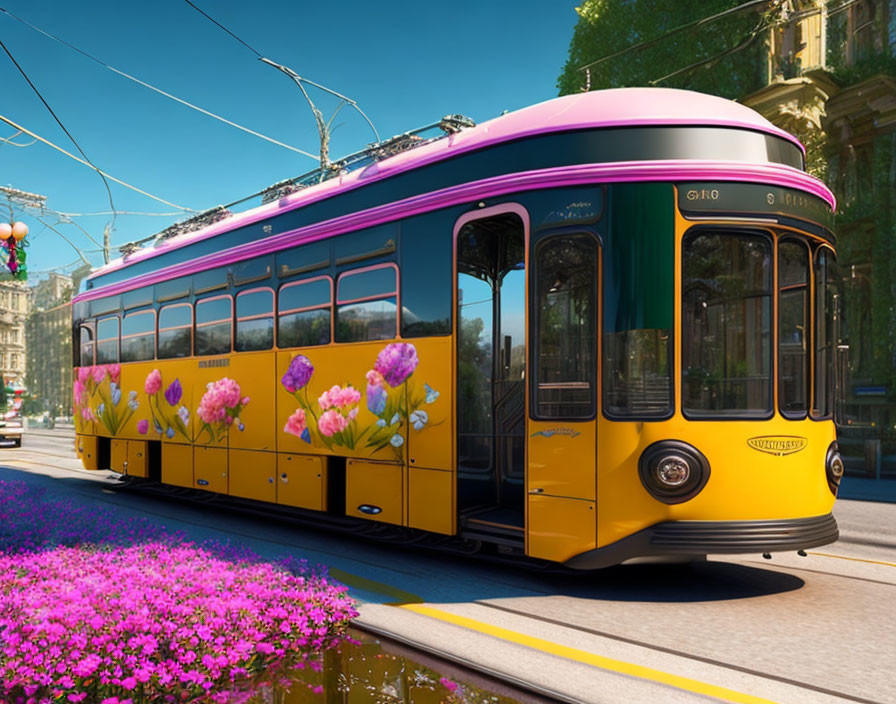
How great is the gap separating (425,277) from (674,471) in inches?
113

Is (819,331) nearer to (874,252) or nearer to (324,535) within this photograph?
(324,535)

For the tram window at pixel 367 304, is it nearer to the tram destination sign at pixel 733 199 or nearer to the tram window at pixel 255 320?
the tram window at pixel 255 320

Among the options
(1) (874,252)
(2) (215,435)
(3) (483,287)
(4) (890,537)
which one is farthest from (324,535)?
(1) (874,252)

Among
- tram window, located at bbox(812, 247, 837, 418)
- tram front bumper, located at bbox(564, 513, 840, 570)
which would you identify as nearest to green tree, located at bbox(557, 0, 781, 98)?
tram window, located at bbox(812, 247, 837, 418)

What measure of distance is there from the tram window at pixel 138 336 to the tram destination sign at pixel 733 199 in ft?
28.3

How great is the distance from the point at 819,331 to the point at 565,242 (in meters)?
2.20

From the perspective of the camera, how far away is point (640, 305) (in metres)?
5.73

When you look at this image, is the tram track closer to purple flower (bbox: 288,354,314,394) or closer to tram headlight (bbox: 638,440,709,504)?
tram headlight (bbox: 638,440,709,504)

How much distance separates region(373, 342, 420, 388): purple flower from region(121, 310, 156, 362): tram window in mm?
5584

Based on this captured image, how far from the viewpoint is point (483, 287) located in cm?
694

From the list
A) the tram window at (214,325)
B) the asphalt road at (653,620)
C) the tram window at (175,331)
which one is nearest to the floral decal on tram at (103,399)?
the tram window at (175,331)

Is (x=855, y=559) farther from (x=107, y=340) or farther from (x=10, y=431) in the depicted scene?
(x=10, y=431)

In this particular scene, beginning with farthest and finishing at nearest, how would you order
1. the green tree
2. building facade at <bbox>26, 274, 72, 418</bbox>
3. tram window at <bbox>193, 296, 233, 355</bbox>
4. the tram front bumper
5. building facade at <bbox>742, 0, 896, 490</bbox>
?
building facade at <bbox>26, 274, 72, 418</bbox>, the green tree, building facade at <bbox>742, 0, 896, 490</bbox>, tram window at <bbox>193, 296, 233, 355</bbox>, the tram front bumper

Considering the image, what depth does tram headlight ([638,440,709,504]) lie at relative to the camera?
5.57 meters
